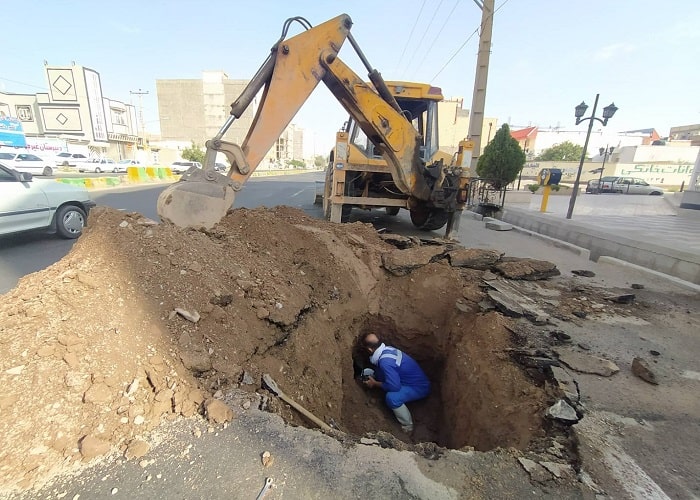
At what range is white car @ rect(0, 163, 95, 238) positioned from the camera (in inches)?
229

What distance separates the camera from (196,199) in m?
3.77

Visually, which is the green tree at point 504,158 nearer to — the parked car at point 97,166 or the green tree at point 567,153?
the parked car at point 97,166

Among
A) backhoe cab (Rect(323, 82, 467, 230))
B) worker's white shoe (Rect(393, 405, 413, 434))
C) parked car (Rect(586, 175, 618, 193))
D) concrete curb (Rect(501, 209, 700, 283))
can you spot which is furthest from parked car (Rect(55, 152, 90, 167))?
parked car (Rect(586, 175, 618, 193))

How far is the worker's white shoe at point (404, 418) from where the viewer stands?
4.26 metres

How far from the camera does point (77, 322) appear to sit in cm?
221

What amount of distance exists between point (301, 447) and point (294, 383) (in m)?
1.06

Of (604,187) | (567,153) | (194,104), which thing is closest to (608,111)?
(604,187)

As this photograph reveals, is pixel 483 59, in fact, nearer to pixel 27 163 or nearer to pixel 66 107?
pixel 27 163

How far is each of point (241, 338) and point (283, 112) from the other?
310 centimetres

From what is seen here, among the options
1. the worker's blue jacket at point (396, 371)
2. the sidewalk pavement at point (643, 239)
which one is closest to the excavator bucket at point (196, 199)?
the worker's blue jacket at point (396, 371)

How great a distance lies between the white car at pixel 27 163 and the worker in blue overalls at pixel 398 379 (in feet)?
89.1

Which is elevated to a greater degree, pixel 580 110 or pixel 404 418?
pixel 580 110

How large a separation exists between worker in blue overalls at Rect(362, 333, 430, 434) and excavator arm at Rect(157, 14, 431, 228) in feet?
8.62

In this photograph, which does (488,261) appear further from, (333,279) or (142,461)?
(142,461)
